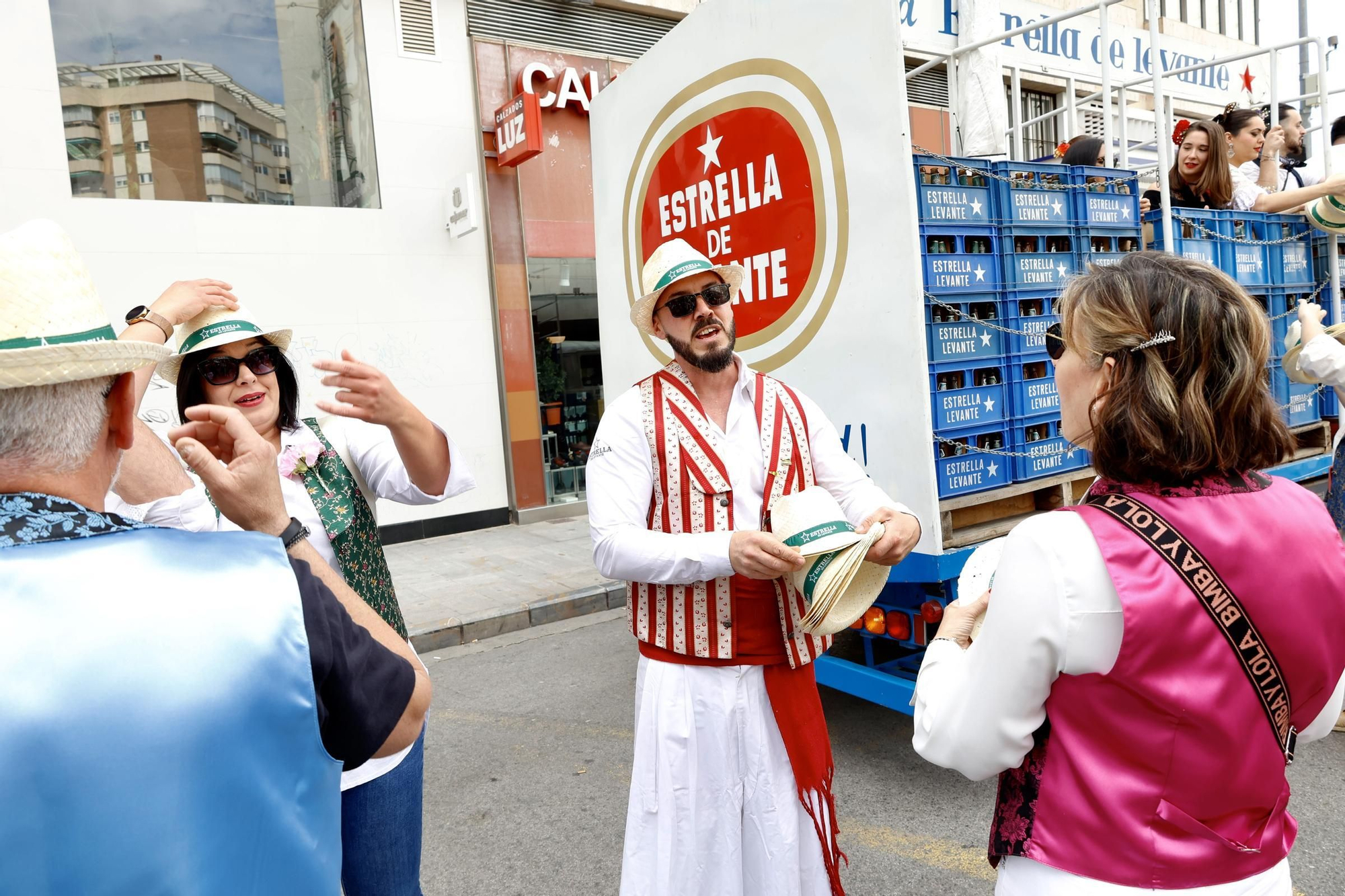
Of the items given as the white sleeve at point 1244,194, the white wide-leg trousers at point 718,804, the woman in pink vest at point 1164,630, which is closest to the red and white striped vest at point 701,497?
the white wide-leg trousers at point 718,804

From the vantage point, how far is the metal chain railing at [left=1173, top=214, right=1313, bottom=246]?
452 cm

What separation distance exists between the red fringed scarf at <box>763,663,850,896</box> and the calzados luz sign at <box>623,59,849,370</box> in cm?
172

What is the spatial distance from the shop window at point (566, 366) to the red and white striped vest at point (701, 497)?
7312 millimetres

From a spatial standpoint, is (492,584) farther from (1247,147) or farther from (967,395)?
(1247,147)

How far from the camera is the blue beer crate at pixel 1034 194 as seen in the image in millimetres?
3564

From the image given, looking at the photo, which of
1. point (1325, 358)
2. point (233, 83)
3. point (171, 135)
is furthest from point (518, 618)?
point (233, 83)

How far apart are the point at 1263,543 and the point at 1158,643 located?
8.6 inches

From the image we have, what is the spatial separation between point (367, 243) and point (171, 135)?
1873mm

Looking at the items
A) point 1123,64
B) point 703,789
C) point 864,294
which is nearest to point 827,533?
point 703,789

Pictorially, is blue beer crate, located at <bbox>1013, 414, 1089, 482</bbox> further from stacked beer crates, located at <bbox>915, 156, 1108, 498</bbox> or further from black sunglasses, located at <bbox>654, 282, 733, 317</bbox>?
black sunglasses, located at <bbox>654, 282, 733, 317</bbox>

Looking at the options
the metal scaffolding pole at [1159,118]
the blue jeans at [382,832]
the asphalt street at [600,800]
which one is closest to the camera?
the blue jeans at [382,832]

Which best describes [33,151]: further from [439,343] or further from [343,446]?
[343,446]

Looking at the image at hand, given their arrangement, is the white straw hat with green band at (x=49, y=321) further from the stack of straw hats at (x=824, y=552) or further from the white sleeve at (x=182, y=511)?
the stack of straw hats at (x=824, y=552)

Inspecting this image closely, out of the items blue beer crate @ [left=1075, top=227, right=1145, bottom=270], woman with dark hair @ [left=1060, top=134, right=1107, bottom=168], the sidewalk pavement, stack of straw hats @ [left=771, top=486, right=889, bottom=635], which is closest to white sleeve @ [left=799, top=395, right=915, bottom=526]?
stack of straw hats @ [left=771, top=486, right=889, bottom=635]
